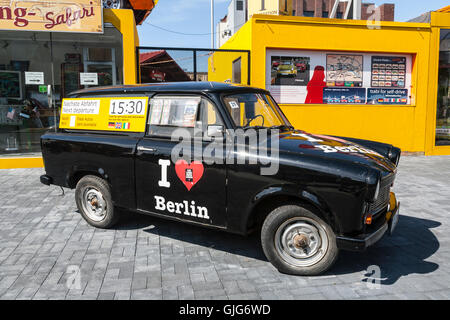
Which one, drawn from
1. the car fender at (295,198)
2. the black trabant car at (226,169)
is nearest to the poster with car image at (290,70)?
the black trabant car at (226,169)

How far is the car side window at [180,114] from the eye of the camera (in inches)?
159

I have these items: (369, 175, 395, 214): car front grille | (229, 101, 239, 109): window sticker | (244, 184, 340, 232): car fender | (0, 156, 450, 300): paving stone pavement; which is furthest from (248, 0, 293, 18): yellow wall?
(244, 184, 340, 232): car fender

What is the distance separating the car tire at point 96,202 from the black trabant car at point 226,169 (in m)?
0.02

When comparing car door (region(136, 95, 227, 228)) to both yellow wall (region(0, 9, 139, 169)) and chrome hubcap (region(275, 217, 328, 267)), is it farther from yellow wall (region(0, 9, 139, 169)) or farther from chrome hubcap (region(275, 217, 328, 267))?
yellow wall (region(0, 9, 139, 169))

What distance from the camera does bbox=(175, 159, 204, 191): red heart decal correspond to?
3924 millimetres

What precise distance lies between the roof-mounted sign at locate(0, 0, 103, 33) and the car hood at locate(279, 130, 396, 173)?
727cm

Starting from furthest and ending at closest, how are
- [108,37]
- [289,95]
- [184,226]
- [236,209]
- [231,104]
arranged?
[289,95]
[108,37]
[184,226]
[231,104]
[236,209]

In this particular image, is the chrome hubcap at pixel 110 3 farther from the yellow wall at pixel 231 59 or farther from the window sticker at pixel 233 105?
the window sticker at pixel 233 105

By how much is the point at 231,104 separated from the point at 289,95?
7.04 metres


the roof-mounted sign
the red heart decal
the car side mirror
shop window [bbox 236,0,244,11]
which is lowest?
the red heart decal

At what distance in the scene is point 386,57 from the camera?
11.1 m

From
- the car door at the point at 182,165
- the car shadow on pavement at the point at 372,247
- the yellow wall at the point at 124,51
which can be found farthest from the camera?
the yellow wall at the point at 124,51
